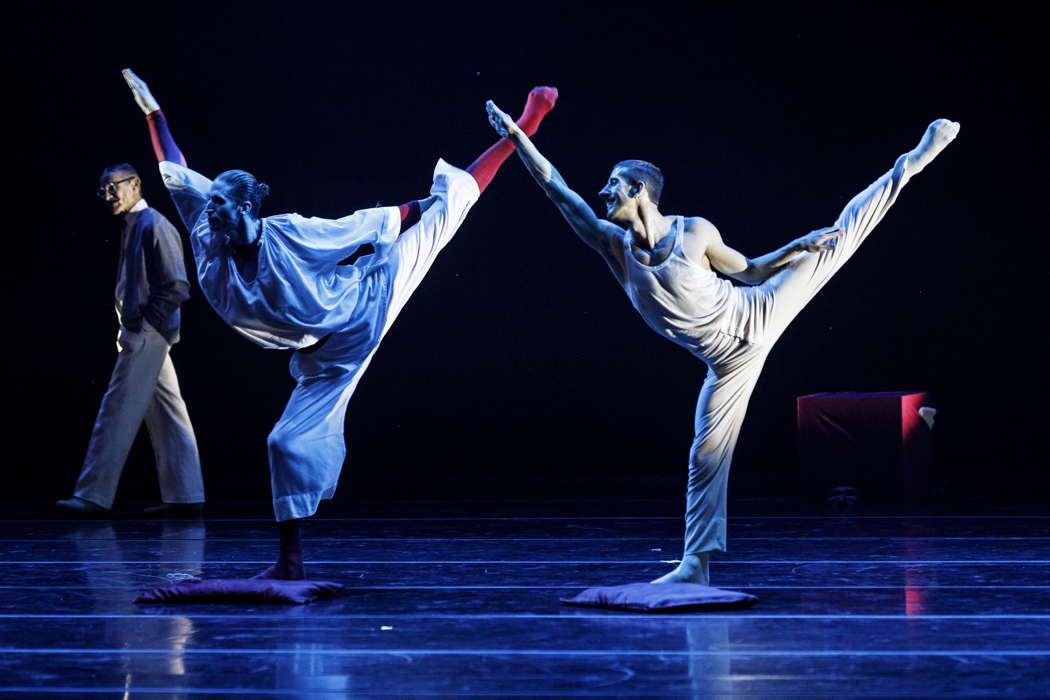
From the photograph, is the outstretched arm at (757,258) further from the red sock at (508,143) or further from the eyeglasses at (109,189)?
the eyeglasses at (109,189)

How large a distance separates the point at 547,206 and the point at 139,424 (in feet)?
8.48

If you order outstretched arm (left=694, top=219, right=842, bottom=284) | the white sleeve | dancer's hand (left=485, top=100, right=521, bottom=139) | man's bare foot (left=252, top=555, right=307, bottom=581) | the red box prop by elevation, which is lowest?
man's bare foot (left=252, top=555, right=307, bottom=581)

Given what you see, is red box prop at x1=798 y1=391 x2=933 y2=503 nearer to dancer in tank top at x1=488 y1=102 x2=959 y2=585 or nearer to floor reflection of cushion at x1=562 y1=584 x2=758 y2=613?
dancer in tank top at x1=488 y1=102 x2=959 y2=585

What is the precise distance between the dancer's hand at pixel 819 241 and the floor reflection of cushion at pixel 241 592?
1.60 metres

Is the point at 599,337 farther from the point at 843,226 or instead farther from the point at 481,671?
the point at 481,671

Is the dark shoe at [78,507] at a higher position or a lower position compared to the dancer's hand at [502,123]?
lower

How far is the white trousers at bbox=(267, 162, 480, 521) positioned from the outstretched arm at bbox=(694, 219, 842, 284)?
853 mm

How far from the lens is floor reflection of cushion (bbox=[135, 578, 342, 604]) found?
3.73 m

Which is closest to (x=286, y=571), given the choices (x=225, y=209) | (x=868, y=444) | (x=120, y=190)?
(x=225, y=209)

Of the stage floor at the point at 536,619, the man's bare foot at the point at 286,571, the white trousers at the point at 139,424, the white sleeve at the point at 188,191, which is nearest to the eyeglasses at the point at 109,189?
the white trousers at the point at 139,424

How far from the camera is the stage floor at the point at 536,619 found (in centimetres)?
271

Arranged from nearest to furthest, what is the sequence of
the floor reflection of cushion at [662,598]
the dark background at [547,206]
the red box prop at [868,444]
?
the floor reflection of cushion at [662,598] → the red box prop at [868,444] → the dark background at [547,206]

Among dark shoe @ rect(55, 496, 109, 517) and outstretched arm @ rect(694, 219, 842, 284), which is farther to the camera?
dark shoe @ rect(55, 496, 109, 517)

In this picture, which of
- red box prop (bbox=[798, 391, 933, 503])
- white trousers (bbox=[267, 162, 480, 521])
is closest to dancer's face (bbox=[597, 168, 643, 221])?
white trousers (bbox=[267, 162, 480, 521])
